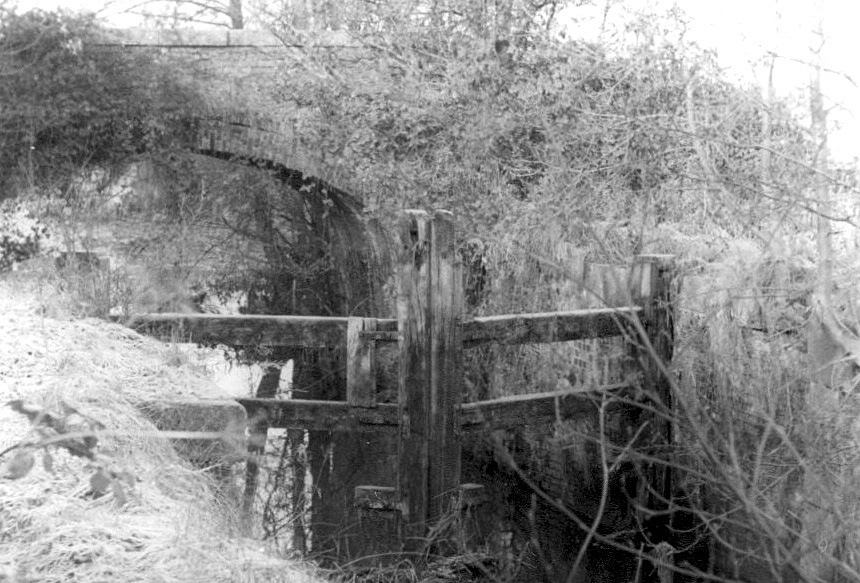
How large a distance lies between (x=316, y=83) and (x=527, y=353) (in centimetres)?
395

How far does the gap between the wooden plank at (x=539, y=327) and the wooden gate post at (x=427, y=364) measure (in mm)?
230

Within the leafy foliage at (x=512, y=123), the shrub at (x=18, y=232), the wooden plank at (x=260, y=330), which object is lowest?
the wooden plank at (x=260, y=330)

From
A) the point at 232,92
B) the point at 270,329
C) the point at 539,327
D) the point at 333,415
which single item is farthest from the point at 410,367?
the point at 232,92

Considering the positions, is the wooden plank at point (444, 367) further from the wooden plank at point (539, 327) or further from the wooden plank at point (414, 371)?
the wooden plank at point (539, 327)

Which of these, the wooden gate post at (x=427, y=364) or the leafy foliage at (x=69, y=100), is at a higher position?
the leafy foliage at (x=69, y=100)

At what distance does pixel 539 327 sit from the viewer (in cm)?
657

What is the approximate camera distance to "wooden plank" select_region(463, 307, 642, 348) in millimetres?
6219

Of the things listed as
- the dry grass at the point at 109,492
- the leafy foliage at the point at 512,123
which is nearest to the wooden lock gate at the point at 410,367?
the dry grass at the point at 109,492

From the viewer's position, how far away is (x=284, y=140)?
12.8 metres

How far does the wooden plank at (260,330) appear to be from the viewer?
595 cm

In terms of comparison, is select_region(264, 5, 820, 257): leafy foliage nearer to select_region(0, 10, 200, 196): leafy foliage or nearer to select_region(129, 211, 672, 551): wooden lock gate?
select_region(0, 10, 200, 196): leafy foliage

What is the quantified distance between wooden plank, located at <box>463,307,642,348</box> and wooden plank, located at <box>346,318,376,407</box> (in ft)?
1.74

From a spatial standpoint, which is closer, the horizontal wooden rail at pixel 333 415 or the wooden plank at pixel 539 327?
the horizontal wooden rail at pixel 333 415

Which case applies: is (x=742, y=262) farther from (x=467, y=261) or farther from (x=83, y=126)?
(x=83, y=126)
